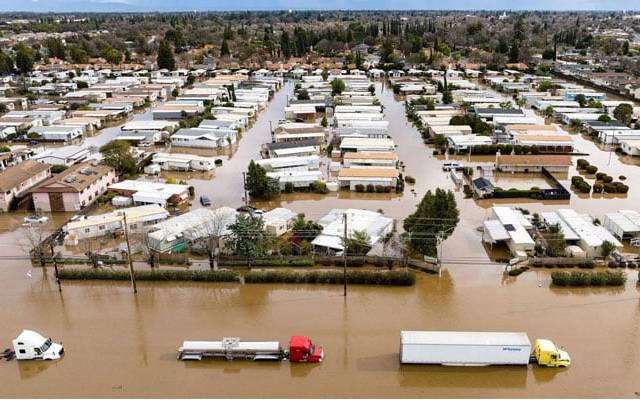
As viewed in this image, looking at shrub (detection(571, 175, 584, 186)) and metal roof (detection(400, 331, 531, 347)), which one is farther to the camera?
shrub (detection(571, 175, 584, 186))

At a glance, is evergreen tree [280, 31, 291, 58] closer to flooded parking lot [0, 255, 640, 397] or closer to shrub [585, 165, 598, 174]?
shrub [585, 165, 598, 174]

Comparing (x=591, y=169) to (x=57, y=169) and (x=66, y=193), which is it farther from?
(x=57, y=169)

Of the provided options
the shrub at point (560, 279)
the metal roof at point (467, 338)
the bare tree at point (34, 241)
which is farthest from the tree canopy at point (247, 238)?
the shrub at point (560, 279)

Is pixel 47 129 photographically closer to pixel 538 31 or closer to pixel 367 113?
pixel 367 113

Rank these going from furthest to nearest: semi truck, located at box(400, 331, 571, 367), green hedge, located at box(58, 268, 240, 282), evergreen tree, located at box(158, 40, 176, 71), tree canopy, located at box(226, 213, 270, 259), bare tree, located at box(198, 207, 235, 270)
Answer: evergreen tree, located at box(158, 40, 176, 71), bare tree, located at box(198, 207, 235, 270), tree canopy, located at box(226, 213, 270, 259), green hedge, located at box(58, 268, 240, 282), semi truck, located at box(400, 331, 571, 367)

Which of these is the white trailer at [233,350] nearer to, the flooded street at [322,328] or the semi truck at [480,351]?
the flooded street at [322,328]

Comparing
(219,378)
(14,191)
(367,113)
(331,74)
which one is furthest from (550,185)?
(331,74)

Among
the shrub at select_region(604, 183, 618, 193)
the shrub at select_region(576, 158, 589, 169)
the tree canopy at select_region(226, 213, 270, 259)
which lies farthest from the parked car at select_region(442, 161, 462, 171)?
the tree canopy at select_region(226, 213, 270, 259)
